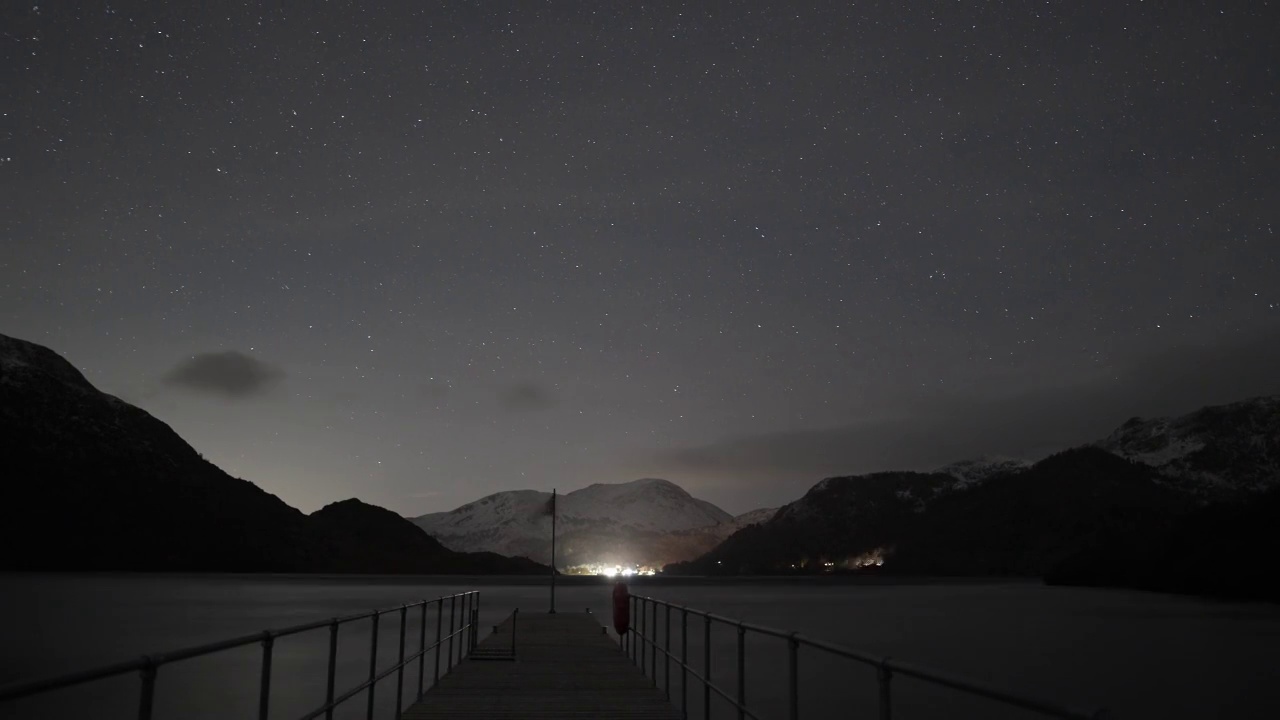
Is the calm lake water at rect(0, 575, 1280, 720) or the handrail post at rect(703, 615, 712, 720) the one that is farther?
the calm lake water at rect(0, 575, 1280, 720)

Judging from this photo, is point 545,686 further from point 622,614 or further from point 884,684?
point 884,684

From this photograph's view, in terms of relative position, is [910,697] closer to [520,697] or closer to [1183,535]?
[520,697]

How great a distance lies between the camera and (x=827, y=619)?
10200 cm

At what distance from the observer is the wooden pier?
11.1 m

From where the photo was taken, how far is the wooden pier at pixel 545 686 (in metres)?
11.1

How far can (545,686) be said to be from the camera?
531 inches

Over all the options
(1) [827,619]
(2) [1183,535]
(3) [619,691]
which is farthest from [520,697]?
(2) [1183,535]

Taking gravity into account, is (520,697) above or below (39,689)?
below

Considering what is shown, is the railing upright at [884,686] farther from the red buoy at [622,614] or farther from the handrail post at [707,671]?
the red buoy at [622,614]

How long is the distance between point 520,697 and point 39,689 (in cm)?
955

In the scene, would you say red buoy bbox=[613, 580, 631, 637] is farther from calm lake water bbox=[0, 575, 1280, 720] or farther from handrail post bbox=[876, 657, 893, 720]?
handrail post bbox=[876, 657, 893, 720]

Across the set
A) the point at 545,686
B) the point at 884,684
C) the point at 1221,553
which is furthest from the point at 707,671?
the point at 1221,553

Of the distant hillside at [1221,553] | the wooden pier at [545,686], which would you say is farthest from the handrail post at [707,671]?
the distant hillside at [1221,553]

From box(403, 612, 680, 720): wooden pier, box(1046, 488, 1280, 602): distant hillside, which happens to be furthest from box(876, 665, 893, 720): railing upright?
box(1046, 488, 1280, 602): distant hillside
